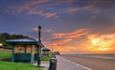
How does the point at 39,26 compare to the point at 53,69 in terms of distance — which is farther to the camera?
the point at 39,26

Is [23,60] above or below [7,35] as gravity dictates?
below

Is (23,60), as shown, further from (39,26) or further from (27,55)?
(39,26)

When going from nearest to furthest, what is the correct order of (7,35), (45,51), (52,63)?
(52,63)
(45,51)
(7,35)

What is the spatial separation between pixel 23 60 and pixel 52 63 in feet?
86.8

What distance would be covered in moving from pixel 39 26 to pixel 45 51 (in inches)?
3446

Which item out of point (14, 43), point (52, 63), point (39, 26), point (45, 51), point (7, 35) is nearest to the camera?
point (52, 63)

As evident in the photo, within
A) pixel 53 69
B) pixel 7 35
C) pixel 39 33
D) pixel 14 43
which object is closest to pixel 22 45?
pixel 14 43

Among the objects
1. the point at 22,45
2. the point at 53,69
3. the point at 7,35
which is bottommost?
the point at 53,69

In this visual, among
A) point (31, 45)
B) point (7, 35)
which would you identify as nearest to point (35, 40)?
point (31, 45)

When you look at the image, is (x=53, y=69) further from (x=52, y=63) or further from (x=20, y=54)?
(x=20, y=54)

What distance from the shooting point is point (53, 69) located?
86.7 feet

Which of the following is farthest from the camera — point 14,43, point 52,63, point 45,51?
point 45,51

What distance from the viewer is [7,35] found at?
18700cm

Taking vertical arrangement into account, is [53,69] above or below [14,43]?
below
